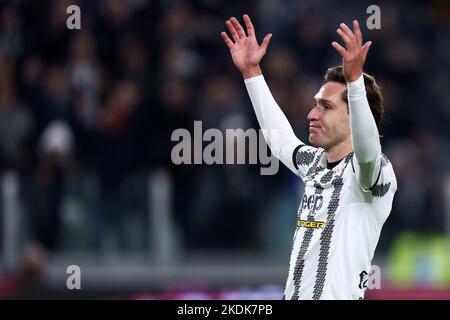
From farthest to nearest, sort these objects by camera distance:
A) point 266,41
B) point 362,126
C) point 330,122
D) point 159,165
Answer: point 159,165
point 266,41
point 330,122
point 362,126

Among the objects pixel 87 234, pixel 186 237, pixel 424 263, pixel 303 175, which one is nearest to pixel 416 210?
pixel 424 263

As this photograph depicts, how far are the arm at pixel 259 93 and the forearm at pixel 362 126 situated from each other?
3.45ft

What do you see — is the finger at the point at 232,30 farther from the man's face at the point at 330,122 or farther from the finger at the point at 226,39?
the man's face at the point at 330,122

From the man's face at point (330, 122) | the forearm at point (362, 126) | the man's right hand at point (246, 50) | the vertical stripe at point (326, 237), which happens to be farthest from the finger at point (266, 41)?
the forearm at point (362, 126)

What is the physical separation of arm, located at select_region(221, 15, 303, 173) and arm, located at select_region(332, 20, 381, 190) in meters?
1.06

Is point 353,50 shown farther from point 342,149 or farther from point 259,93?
point 259,93

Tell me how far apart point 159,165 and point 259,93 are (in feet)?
18.1

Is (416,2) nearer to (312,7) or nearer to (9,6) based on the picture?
(312,7)

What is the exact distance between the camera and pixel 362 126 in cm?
488

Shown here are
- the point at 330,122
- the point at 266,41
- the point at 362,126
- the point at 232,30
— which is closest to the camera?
the point at 362,126

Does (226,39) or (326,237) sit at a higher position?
(226,39)

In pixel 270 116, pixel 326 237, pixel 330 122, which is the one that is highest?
pixel 270 116

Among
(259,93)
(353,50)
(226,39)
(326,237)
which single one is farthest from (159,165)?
(353,50)
